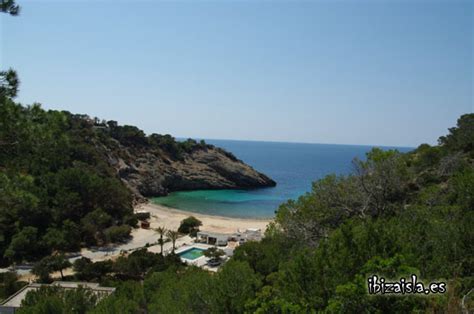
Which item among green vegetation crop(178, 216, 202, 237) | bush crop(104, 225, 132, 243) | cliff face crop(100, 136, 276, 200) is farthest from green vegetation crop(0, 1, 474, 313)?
cliff face crop(100, 136, 276, 200)

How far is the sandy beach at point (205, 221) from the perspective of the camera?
40.7 meters

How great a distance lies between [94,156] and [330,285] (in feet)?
161

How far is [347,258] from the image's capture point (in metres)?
7.13

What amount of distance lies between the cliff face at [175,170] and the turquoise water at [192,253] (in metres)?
27.2

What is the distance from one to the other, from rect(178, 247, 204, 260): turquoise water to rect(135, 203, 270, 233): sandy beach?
8.31 m

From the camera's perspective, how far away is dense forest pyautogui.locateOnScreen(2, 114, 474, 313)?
19.3 feet

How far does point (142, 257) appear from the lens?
2386 cm

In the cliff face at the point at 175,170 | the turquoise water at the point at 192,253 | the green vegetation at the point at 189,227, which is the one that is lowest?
the turquoise water at the point at 192,253

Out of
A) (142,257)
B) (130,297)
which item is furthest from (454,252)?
(142,257)

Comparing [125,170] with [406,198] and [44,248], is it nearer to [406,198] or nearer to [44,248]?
[44,248]

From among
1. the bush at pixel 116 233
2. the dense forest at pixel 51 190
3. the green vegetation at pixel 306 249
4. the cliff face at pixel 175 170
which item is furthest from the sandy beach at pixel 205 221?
the green vegetation at pixel 306 249

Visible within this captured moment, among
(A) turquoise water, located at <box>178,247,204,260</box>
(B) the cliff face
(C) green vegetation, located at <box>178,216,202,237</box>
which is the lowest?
(A) turquoise water, located at <box>178,247,204,260</box>

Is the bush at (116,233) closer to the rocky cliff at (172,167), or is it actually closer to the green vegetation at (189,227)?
the green vegetation at (189,227)

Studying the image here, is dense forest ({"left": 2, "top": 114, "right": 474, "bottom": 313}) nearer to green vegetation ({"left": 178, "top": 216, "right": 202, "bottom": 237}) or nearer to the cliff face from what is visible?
green vegetation ({"left": 178, "top": 216, "right": 202, "bottom": 237})
